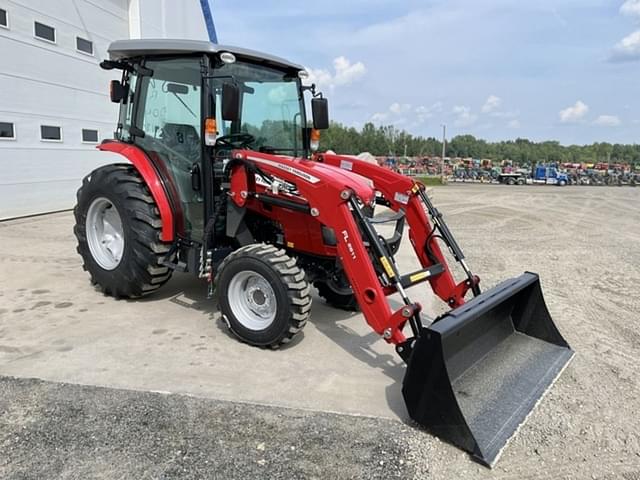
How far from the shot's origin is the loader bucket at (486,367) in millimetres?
2816

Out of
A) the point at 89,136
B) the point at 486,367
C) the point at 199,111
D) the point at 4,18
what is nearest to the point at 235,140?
the point at 199,111

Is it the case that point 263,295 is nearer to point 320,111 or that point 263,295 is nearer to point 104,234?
point 320,111

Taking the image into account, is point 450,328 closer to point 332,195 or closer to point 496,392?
point 496,392

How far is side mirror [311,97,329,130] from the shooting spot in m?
5.09

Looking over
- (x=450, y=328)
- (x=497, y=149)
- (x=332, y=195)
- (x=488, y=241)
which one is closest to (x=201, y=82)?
(x=332, y=195)

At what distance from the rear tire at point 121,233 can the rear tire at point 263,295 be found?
37.1 inches

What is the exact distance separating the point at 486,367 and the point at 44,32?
1218 centimetres

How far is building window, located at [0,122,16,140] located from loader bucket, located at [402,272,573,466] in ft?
34.8

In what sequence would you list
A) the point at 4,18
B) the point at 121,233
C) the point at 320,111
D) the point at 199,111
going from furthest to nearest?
the point at 4,18 < the point at 121,233 < the point at 320,111 < the point at 199,111

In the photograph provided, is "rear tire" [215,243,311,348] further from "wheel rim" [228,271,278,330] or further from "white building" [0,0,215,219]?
"white building" [0,0,215,219]

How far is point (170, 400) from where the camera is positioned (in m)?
3.26

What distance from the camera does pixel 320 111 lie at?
16.7 feet

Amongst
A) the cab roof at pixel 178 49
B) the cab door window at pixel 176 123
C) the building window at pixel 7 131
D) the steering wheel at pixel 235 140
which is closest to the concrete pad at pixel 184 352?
the cab door window at pixel 176 123

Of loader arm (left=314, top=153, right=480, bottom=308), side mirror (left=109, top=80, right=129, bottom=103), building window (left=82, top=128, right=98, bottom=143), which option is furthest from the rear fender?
building window (left=82, top=128, right=98, bottom=143)
